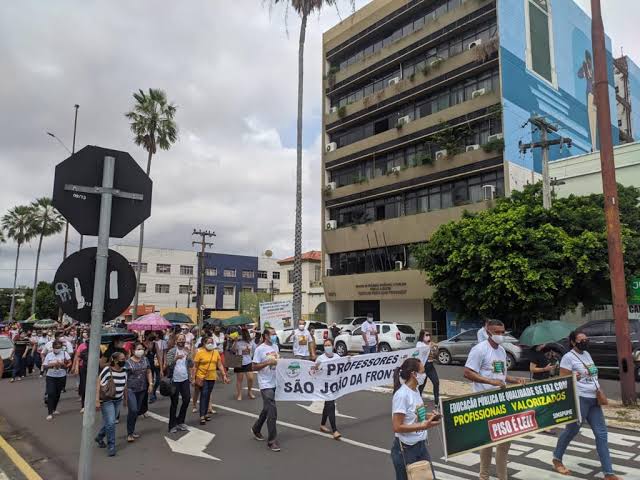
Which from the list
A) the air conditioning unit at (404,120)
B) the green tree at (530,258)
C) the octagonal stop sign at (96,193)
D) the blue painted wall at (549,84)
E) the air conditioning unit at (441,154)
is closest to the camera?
the octagonal stop sign at (96,193)

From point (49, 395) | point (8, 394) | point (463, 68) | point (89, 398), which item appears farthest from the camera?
point (463, 68)

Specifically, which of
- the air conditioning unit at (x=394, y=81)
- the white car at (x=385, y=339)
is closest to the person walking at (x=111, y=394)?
the white car at (x=385, y=339)

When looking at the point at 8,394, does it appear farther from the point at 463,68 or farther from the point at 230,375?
the point at 463,68

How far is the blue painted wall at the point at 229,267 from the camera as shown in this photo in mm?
66500

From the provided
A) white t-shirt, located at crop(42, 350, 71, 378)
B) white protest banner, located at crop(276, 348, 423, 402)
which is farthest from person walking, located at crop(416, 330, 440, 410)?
white t-shirt, located at crop(42, 350, 71, 378)

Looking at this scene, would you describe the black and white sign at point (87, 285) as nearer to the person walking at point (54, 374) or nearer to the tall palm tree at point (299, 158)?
the person walking at point (54, 374)

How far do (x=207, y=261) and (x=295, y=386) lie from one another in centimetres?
5946

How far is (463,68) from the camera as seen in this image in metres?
31.1

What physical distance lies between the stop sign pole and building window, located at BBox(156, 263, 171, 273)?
62.4m

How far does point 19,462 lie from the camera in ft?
23.6

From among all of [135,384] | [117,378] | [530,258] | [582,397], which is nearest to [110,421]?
[117,378]

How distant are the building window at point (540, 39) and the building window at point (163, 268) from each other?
1904 inches

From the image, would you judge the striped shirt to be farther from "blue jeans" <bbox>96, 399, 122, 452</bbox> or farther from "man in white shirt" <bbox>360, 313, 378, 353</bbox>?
"man in white shirt" <bbox>360, 313, 378, 353</bbox>

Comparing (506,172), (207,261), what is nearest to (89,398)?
(506,172)
